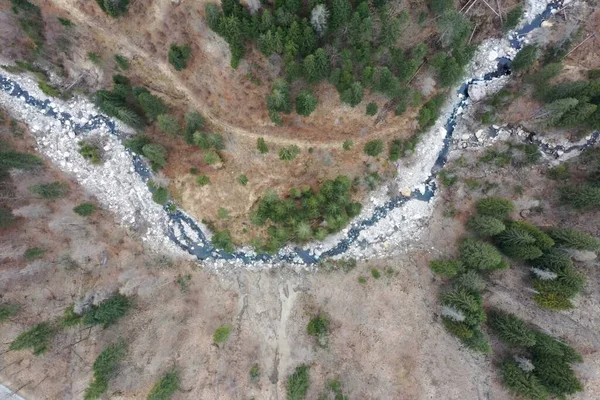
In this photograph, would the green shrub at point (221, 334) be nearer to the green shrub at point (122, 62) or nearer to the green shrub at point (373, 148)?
the green shrub at point (373, 148)

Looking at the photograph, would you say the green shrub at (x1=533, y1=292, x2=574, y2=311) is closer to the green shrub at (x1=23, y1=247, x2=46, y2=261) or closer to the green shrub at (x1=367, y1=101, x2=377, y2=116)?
the green shrub at (x1=367, y1=101, x2=377, y2=116)

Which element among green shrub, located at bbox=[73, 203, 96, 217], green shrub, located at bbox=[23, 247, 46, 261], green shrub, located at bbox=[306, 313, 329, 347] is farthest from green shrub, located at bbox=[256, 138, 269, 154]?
green shrub, located at bbox=[23, 247, 46, 261]

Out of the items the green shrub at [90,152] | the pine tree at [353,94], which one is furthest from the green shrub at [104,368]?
the pine tree at [353,94]

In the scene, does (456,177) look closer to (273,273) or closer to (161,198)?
(273,273)

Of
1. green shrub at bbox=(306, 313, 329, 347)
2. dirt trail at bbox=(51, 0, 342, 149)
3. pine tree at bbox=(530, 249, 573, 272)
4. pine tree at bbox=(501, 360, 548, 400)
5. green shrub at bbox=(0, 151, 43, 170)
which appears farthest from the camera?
green shrub at bbox=(306, 313, 329, 347)

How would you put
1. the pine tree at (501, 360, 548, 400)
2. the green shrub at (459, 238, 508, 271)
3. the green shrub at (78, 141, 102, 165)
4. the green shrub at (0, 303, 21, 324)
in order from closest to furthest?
the pine tree at (501, 360, 548, 400) → the green shrub at (0, 303, 21, 324) → the green shrub at (459, 238, 508, 271) → the green shrub at (78, 141, 102, 165)

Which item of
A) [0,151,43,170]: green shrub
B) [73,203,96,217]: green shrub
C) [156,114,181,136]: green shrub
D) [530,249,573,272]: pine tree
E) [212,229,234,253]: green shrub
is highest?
[530,249,573,272]: pine tree
